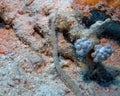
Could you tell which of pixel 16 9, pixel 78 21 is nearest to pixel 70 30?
pixel 78 21

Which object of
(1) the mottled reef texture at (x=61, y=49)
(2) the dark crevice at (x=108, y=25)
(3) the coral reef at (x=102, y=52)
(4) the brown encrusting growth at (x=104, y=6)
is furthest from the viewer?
(2) the dark crevice at (x=108, y=25)

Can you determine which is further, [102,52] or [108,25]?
[108,25]

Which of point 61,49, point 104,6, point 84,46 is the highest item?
point 104,6

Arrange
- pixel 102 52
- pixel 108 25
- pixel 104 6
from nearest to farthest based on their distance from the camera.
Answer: pixel 102 52
pixel 104 6
pixel 108 25

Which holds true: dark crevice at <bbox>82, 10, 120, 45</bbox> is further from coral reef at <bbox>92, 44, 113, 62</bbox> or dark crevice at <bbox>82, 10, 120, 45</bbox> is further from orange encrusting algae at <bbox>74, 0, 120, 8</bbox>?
coral reef at <bbox>92, 44, 113, 62</bbox>

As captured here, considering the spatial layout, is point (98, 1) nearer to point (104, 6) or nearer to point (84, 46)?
point (104, 6)

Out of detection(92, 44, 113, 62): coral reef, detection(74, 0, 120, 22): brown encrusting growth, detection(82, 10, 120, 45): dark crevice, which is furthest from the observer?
detection(82, 10, 120, 45): dark crevice

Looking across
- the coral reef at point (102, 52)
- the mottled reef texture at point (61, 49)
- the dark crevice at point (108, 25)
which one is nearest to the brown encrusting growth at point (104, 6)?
the mottled reef texture at point (61, 49)

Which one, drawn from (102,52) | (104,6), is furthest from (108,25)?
(102,52)

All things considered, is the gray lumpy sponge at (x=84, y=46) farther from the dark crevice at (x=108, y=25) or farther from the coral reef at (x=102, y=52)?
the dark crevice at (x=108, y=25)

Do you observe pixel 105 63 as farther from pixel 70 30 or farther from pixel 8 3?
pixel 8 3

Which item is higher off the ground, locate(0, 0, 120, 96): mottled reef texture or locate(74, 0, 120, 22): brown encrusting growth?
locate(74, 0, 120, 22): brown encrusting growth

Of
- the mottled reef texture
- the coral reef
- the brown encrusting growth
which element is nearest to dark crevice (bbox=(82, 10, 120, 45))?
the mottled reef texture
